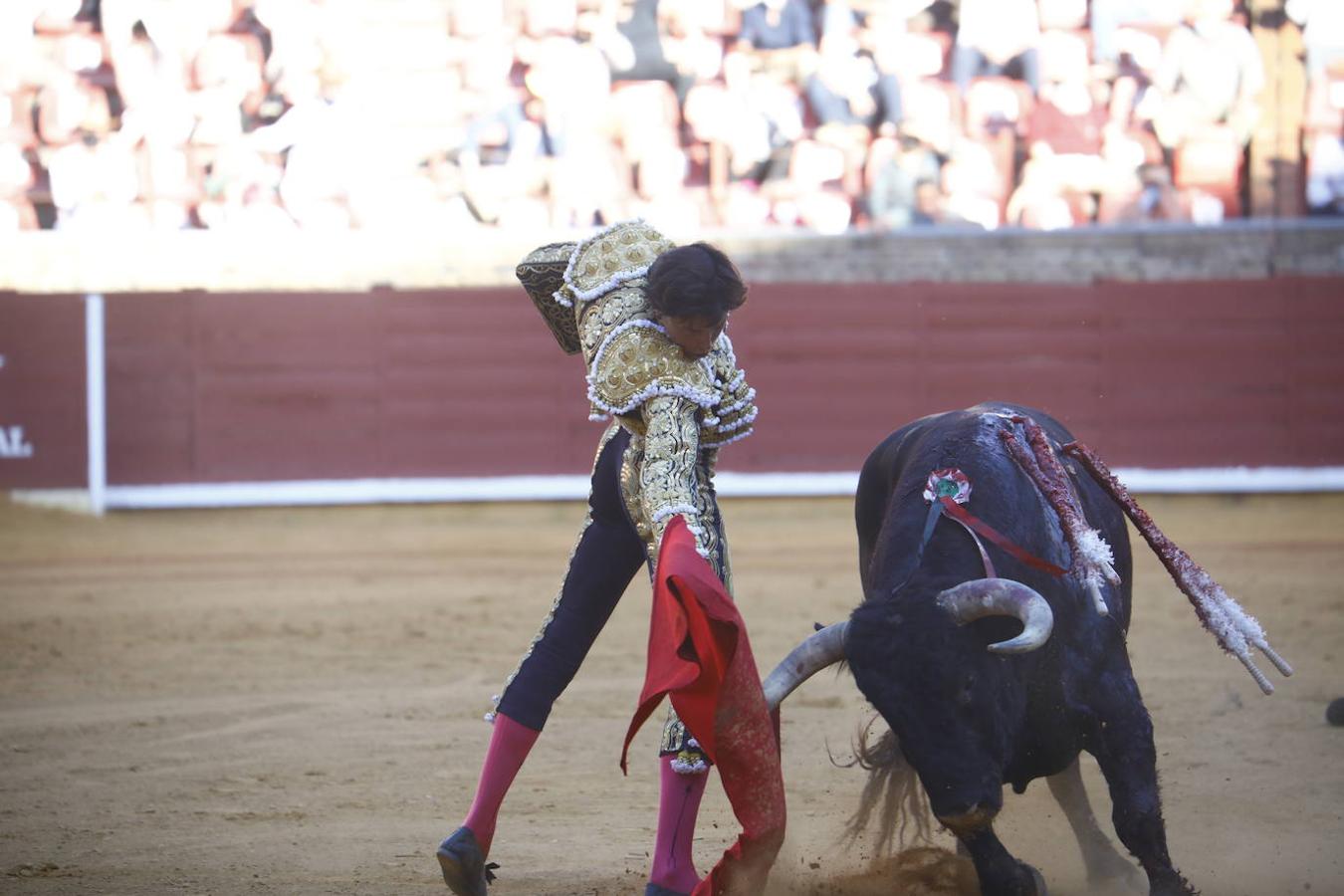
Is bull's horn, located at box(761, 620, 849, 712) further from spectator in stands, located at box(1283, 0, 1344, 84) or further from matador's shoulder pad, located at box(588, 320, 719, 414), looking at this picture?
spectator in stands, located at box(1283, 0, 1344, 84)

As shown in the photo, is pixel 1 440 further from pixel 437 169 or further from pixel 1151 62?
Result: pixel 1151 62

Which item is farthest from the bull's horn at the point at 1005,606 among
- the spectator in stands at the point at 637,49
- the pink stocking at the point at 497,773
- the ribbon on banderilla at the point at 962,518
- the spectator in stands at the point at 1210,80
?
the spectator in stands at the point at 1210,80

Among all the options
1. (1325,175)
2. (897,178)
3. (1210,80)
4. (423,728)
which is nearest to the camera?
(423,728)

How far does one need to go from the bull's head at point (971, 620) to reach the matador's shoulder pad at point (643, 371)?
0.33 m

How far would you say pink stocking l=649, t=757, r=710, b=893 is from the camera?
2.12 meters

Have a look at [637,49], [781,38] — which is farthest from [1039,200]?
[637,49]

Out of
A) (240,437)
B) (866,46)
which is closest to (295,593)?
(240,437)

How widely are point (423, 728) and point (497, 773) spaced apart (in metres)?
1.31

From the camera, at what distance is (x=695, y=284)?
1.91 metres

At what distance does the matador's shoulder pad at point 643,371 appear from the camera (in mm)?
1977

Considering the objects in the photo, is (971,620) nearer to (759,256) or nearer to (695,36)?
(759,256)

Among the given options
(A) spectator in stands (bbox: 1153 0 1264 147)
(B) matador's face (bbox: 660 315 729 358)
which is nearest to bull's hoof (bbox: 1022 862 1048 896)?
(B) matador's face (bbox: 660 315 729 358)

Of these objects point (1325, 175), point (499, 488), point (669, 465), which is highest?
point (669, 465)

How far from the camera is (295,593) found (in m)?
5.55
